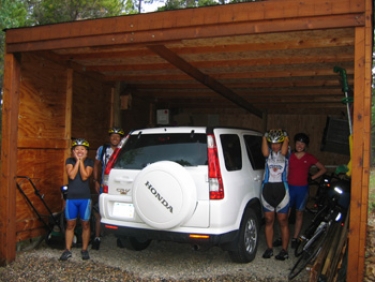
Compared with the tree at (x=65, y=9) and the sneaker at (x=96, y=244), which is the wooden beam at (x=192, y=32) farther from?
the tree at (x=65, y=9)

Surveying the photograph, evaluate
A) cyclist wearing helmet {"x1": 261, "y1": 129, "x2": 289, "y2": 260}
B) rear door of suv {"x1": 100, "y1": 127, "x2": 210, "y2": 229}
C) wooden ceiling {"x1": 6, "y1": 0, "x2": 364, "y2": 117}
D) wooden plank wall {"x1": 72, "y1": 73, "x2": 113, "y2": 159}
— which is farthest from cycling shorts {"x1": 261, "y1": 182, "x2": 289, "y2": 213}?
wooden plank wall {"x1": 72, "y1": 73, "x2": 113, "y2": 159}

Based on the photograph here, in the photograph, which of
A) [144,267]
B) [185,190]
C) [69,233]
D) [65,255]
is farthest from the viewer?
[69,233]

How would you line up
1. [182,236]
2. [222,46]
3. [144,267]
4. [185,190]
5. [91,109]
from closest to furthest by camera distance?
[185,190] < [182,236] < [144,267] < [222,46] < [91,109]

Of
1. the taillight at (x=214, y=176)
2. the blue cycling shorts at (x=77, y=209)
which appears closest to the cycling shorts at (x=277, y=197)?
the taillight at (x=214, y=176)

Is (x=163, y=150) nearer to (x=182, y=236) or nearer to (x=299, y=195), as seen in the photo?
(x=182, y=236)

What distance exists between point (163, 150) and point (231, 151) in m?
0.86

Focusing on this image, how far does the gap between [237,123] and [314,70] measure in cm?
522

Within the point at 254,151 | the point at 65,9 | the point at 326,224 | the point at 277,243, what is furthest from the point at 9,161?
the point at 65,9

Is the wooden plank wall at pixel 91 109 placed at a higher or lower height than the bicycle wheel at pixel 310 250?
Answer: higher

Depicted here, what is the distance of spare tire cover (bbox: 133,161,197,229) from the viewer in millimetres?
4051

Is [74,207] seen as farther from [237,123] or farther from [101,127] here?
[237,123]

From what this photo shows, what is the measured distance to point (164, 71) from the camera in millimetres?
6672

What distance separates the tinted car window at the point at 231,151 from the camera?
455cm

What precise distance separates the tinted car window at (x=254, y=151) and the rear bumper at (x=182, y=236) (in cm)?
127
